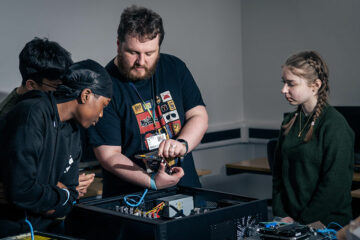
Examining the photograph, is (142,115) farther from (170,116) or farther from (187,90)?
(187,90)

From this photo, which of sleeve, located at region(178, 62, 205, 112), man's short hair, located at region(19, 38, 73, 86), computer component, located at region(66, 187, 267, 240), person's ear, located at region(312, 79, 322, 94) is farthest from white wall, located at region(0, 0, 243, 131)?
computer component, located at region(66, 187, 267, 240)

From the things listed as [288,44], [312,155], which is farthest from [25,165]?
[288,44]

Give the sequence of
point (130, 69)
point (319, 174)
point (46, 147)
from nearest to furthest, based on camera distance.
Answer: point (46, 147)
point (130, 69)
point (319, 174)

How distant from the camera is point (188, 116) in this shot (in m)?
2.21

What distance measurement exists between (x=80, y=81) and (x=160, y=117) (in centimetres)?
56

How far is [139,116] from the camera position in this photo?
2037mm

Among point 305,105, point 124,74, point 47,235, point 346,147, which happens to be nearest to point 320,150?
point 346,147

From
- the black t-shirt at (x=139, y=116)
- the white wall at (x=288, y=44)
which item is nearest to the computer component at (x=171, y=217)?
the black t-shirt at (x=139, y=116)

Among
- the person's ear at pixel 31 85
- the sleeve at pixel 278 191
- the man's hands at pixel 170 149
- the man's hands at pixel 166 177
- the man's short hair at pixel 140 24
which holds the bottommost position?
the sleeve at pixel 278 191

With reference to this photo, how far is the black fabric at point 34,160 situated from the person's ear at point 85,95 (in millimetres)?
93

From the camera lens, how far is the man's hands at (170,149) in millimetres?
1779

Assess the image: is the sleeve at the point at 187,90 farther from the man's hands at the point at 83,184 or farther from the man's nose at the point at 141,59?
the man's hands at the point at 83,184

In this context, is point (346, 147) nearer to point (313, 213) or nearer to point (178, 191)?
point (313, 213)

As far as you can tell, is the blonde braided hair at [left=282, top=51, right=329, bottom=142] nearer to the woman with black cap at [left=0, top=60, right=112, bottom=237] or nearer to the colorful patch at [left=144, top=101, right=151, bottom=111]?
the colorful patch at [left=144, top=101, right=151, bottom=111]
